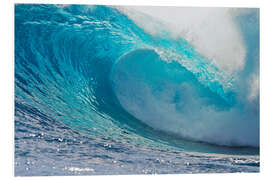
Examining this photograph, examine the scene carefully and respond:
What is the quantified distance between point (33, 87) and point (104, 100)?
0.84 meters

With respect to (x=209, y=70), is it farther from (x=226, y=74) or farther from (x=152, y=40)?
(x=152, y=40)

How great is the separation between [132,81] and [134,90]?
0.11 metres

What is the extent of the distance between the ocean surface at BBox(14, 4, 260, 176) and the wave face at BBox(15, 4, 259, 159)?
0.01 m

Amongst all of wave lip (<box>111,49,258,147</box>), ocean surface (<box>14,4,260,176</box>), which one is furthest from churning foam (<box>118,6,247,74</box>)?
wave lip (<box>111,49,258,147</box>)

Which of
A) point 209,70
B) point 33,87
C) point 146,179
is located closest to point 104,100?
point 33,87

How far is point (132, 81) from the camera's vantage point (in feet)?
12.0

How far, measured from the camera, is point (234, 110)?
358cm

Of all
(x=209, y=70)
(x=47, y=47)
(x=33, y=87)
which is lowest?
(x=33, y=87)

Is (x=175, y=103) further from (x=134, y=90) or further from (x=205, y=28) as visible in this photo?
(x=205, y=28)

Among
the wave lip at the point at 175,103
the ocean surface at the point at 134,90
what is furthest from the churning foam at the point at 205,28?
the wave lip at the point at 175,103

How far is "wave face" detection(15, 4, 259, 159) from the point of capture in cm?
326

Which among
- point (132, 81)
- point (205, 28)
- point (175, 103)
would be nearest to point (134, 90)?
point (132, 81)
